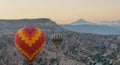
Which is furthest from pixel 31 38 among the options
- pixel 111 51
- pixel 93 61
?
pixel 111 51

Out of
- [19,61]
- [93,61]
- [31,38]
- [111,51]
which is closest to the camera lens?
[31,38]

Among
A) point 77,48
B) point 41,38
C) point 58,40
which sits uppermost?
point 41,38

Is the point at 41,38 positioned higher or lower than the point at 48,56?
A: higher

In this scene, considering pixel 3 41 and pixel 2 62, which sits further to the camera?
pixel 3 41

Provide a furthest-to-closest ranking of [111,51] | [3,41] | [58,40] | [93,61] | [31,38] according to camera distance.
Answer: [111,51] < [3,41] < [93,61] < [58,40] < [31,38]

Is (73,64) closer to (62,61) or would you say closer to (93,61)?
(62,61)

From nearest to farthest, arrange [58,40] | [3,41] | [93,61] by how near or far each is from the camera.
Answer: [58,40], [93,61], [3,41]

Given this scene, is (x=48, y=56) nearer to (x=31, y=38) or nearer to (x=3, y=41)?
(x=3, y=41)

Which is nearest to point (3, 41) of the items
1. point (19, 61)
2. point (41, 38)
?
point (19, 61)

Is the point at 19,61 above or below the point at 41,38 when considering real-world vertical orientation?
below
